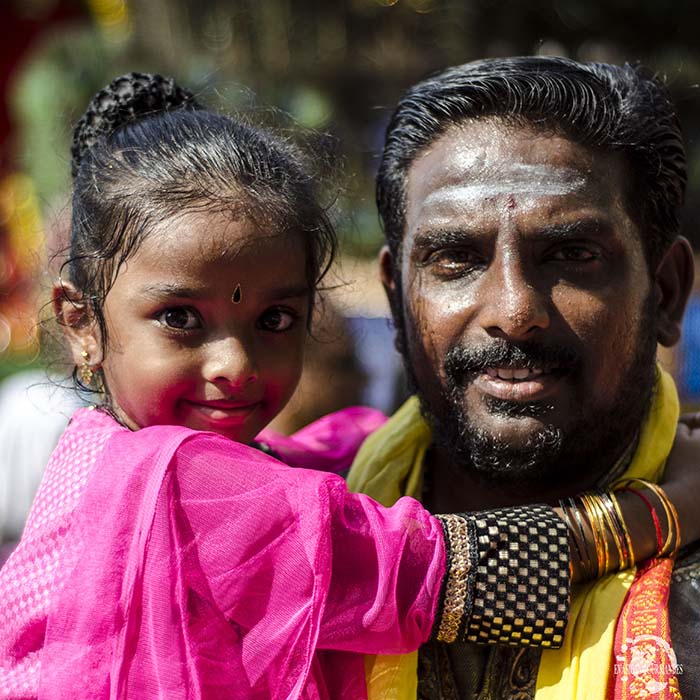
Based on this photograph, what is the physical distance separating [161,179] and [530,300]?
0.83 meters

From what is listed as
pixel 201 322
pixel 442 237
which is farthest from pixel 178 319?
pixel 442 237

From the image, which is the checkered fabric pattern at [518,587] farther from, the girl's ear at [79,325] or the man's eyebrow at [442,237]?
the girl's ear at [79,325]

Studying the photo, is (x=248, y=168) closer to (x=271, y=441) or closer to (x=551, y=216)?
(x=551, y=216)

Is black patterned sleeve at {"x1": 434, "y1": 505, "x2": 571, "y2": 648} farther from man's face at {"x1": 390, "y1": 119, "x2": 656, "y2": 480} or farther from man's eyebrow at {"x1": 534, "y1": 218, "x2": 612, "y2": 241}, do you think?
man's eyebrow at {"x1": 534, "y1": 218, "x2": 612, "y2": 241}

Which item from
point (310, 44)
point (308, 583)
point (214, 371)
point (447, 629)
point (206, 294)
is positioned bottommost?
point (447, 629)

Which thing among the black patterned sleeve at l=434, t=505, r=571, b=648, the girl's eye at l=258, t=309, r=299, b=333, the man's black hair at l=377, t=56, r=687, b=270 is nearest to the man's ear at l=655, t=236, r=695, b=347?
the man's black hair at l=377, t=56, r=687, b=270

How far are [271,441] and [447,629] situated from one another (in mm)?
1096

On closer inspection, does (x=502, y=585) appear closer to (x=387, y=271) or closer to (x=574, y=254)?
(x=574, y=254)

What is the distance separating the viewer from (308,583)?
174 centimetres

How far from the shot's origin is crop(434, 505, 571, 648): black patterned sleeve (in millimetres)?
1845

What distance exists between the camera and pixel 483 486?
2.43m

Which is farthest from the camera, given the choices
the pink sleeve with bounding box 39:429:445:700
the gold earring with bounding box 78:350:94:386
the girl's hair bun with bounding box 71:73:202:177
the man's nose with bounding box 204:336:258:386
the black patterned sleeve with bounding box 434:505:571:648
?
the girl's hair bun with bounding box 71:73:202:177

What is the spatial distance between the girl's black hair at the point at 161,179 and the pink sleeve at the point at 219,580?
541 mm

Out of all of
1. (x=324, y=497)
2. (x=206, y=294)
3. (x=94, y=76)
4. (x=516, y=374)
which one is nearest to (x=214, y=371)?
(x=206, y=294)
